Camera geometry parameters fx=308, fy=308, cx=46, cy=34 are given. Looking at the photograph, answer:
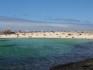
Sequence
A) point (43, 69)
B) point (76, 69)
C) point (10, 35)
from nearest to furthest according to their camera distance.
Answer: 1. point (76, 69)
2. point (43, 69)
3. point (10, 35)

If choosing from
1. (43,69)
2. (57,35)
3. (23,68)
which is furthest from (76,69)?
(57,35)

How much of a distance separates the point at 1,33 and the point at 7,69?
12814 centimetres

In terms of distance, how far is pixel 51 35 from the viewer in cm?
15150

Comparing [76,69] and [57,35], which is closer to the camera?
[76,69]

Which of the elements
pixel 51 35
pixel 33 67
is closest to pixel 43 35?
pixel 51 35

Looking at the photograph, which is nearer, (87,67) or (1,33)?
(87,67)

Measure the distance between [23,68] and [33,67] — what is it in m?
1.12

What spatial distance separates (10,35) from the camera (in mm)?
150000

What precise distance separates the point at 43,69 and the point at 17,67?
2855mm

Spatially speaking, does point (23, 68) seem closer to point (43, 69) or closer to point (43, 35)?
point (43, 69)

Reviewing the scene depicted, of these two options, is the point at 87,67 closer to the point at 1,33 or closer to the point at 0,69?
the point at 0,69

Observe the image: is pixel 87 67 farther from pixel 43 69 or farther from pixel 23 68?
pixel 23 68

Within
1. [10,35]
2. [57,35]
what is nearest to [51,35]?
[57,35]

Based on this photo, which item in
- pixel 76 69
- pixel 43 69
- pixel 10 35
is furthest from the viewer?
pixel 10 35
